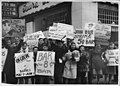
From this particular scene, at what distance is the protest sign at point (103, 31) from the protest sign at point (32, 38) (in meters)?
1.18

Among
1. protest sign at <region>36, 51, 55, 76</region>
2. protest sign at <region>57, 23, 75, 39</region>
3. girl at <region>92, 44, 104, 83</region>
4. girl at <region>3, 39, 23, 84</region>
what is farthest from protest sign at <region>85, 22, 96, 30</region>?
girl at <region>3, 39, 23, 84</region>

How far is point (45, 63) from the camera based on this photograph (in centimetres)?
709

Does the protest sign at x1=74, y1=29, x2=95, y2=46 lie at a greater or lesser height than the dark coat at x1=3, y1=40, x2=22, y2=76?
greater

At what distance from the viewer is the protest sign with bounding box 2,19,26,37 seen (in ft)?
23.5

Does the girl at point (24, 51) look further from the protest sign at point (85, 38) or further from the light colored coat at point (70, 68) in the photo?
the protest sign at point (85, 38)

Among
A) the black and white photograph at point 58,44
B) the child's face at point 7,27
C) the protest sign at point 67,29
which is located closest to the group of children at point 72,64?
the black and white photograph at point 58,44

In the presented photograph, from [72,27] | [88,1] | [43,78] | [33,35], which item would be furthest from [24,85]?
[88,1]

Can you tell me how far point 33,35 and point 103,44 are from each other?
59.2 inches

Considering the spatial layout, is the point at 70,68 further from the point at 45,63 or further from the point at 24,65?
the point at 24,65

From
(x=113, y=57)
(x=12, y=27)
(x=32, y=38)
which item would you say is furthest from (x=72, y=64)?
(x=12, y=27)

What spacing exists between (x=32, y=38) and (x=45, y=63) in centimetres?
60

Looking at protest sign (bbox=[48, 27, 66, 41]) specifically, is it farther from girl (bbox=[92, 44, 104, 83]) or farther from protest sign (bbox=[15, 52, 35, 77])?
girl (bbox=[92, 44, 104, 83])

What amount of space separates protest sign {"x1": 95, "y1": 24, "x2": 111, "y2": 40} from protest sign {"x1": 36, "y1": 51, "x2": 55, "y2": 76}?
3.43ft

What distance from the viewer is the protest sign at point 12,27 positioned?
7160mm
